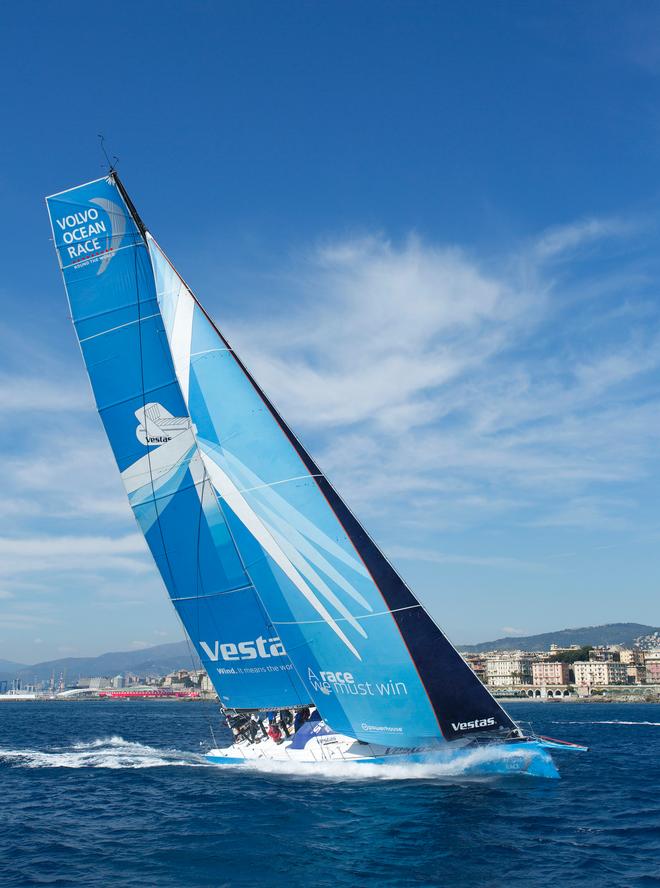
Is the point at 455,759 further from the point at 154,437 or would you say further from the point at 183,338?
the point at 183,338

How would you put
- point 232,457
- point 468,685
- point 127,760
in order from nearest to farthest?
point 468,685
point 232,457
point 127,760

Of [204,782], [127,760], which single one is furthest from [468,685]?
[127,760]

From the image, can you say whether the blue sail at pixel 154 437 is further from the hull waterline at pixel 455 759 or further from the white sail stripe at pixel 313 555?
the white sail stripe at pixel 313 555

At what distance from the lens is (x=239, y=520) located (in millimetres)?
23344

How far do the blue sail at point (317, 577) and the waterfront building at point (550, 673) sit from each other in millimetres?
176534

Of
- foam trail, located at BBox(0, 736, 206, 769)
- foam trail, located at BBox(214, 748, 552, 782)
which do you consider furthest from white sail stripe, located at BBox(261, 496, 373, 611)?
foam trail, located at BBox(0, 736, 206, 769)

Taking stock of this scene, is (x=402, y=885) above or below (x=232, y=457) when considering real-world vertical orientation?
below

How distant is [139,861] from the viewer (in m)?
15.4

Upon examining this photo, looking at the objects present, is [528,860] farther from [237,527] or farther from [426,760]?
[237,527]

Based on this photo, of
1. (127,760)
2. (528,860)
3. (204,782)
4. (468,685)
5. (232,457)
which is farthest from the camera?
(127,760)

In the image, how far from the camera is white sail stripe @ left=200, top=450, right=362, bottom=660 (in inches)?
856

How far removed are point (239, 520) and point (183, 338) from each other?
6.11 m

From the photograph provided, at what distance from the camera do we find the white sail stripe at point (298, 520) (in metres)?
21.4

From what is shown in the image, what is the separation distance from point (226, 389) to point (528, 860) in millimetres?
14841
